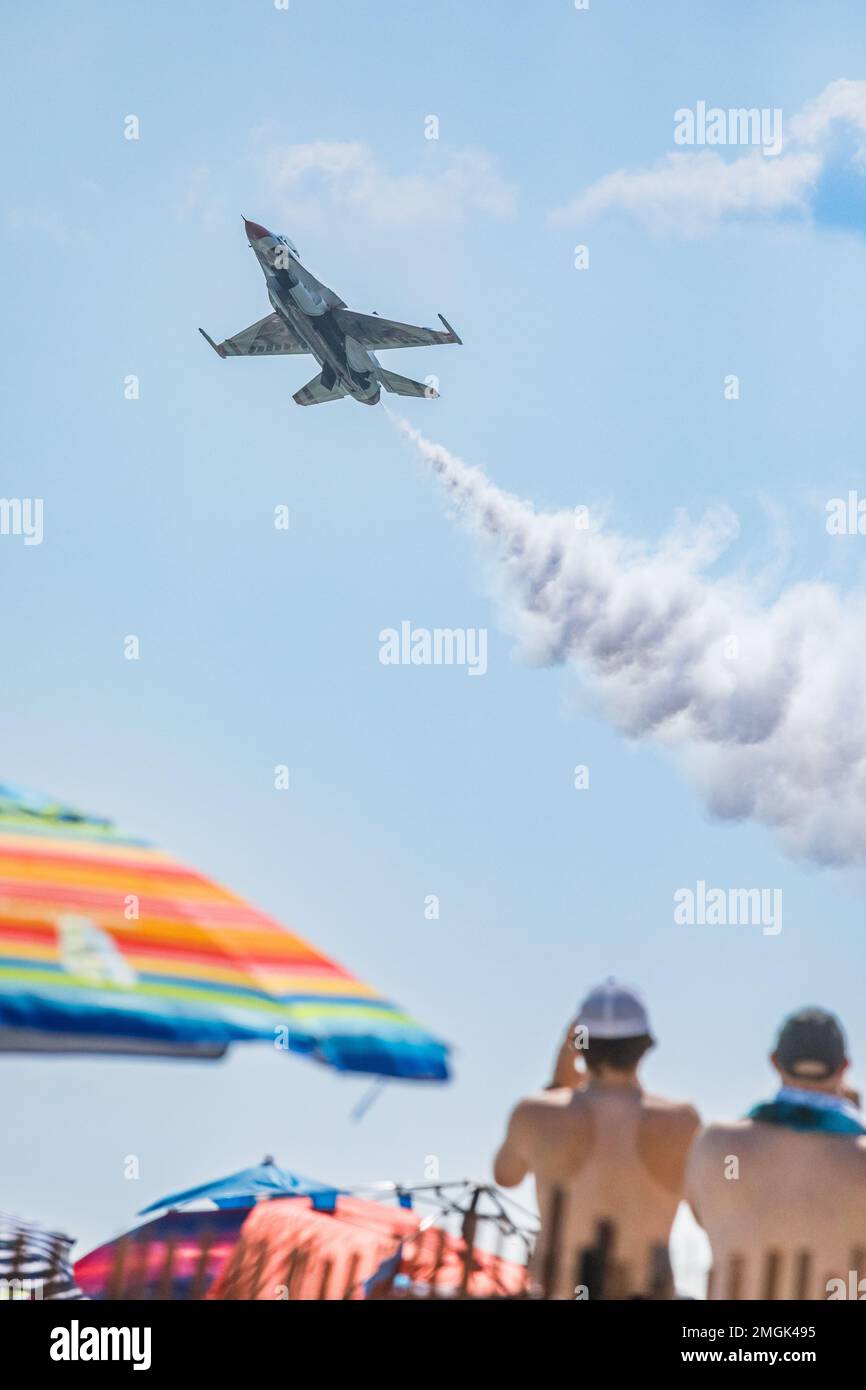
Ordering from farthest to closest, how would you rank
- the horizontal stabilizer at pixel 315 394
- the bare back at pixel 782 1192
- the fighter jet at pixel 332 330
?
the horizontal stabilizer at pixel 315 394, the fighter jet at pixel 332 330, the bare back at pixel 782 1192

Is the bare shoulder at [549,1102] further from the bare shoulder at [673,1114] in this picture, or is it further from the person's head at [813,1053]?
the person's head at [813,1053]

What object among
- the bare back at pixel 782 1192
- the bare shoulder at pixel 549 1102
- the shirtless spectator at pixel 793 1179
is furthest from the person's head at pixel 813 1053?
the bare shoulder at pixel 549 1102

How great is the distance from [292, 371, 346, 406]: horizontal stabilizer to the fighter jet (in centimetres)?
43

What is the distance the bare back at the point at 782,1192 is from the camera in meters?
7.09

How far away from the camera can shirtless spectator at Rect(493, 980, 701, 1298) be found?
7430 mm

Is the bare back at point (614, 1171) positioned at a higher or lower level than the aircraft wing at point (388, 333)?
lower

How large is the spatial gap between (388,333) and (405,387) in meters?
1.52

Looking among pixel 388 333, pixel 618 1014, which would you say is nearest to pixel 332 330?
pixel 388 333

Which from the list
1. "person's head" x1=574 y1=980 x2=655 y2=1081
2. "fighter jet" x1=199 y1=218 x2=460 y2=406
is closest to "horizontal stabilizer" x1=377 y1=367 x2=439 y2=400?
"fighter jet" x1=199 y1=218 x2=460 y2=406

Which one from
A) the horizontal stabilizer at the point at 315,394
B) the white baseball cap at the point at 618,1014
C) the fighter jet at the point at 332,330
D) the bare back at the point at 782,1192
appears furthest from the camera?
the horizontal stabilizer at the point at 315,394

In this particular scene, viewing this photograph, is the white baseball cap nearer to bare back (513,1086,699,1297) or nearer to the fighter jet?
bare back (513,1086,699,1297)

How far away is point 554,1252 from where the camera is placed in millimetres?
7461

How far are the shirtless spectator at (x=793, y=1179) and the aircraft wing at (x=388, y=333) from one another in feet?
90.3
